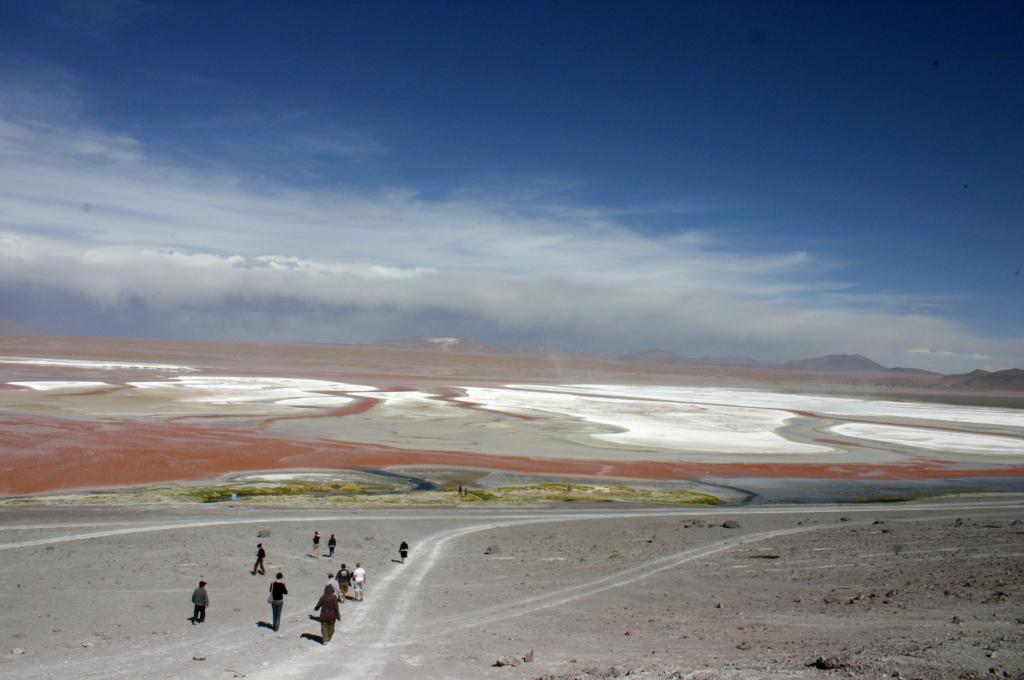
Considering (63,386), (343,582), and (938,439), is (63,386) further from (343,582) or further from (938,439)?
(938,439)

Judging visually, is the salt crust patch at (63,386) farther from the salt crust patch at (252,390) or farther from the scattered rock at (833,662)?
the scattered rock at (833,662)

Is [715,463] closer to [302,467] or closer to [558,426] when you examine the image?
[558,426]

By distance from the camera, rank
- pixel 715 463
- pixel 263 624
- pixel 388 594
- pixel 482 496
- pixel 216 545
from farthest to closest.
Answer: pixel 715 463, pixel 482 496, pixel 216 545, pixel 388 594, pixel 263 624

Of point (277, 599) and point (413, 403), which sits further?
point (413, 403)

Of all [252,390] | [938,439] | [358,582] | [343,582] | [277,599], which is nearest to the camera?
[277,599]

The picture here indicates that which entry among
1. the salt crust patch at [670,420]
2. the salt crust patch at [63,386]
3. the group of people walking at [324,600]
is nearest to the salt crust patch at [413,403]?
the salt crust patch at [670,420]

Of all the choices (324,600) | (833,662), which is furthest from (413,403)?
(833,662)

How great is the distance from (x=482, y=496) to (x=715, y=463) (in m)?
16.6

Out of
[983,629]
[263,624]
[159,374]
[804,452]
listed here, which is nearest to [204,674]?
[263,624]

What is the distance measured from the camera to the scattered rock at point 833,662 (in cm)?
999

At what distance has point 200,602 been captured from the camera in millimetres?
12430

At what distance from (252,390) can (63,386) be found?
18.0 m

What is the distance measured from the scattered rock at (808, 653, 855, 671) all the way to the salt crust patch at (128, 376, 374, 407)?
53.6 m

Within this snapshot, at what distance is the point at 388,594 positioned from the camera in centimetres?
→ 1498
